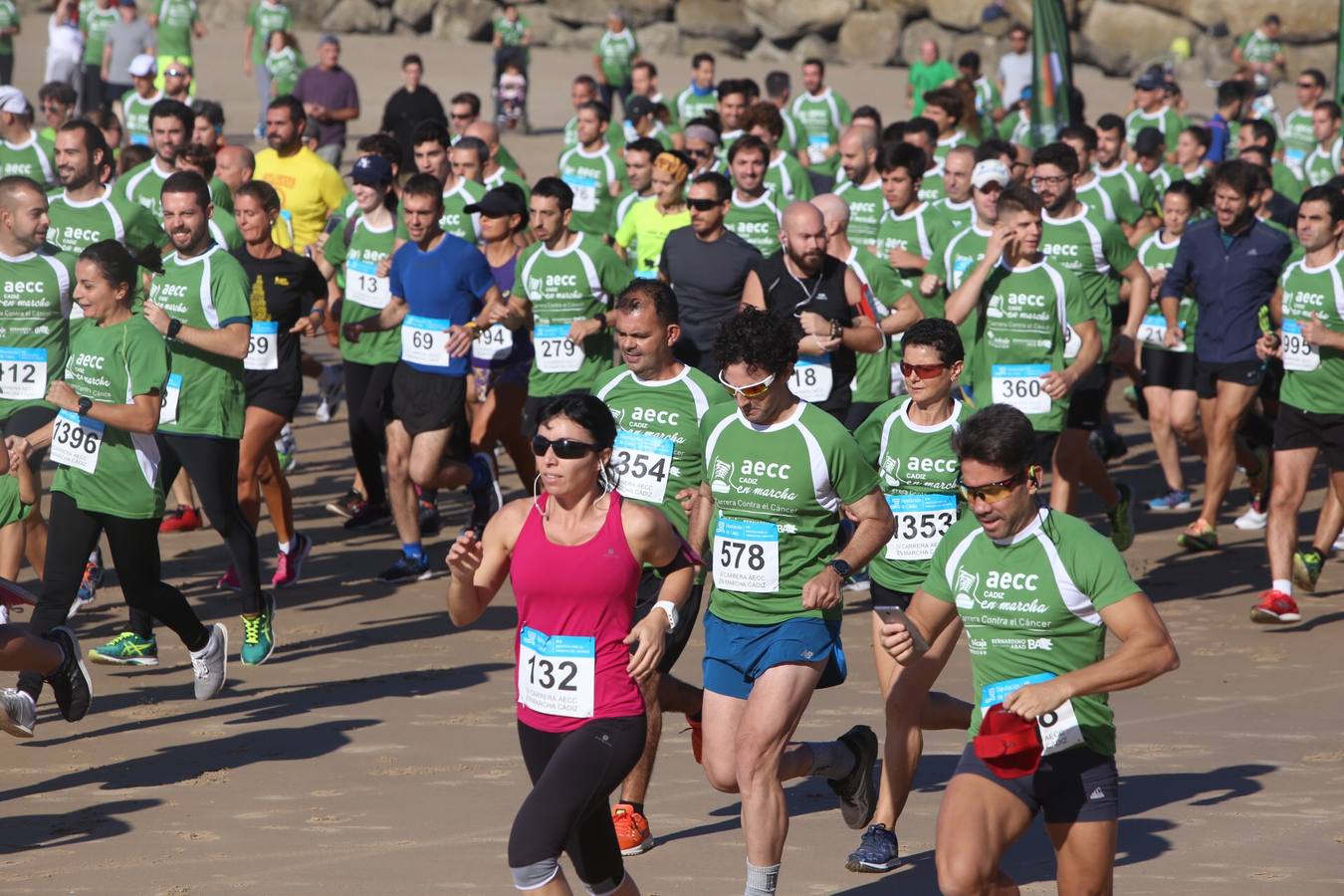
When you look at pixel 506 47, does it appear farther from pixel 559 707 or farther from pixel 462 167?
pixel 559 707

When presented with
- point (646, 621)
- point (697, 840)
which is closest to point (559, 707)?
point (646, 621)

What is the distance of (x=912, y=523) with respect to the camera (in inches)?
289

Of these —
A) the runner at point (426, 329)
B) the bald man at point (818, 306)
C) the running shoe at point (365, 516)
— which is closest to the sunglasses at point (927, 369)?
the bald man at point (818, 306)

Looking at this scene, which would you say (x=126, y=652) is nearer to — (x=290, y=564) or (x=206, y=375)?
(x=206, y=375)

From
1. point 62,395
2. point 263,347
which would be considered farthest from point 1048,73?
point 62,395

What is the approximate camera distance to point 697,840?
7.15m

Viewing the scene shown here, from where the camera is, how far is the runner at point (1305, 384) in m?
10.3

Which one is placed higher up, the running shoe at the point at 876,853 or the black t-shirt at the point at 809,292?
the black t-shirt at the point at 809,292

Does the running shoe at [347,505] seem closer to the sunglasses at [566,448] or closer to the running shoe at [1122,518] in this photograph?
the running shoe at [1122,518]

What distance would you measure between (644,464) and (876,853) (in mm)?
1733

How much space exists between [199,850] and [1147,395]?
24.9 feet

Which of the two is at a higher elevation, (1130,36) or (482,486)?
(1130,36)

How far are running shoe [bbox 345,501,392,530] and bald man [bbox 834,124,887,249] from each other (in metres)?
3.65

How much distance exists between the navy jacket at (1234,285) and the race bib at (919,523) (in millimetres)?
4731
